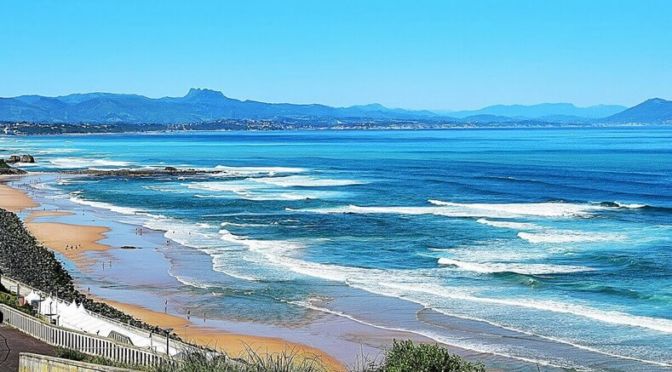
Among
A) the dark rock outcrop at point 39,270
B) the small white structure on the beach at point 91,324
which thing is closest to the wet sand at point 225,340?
the dark rock outcrop at point 39,270

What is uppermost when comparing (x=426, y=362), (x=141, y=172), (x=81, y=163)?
(x=426, y=362)

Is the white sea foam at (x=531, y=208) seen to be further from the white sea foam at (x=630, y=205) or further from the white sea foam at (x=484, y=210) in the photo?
the white sea foam at (x=630, y=205)

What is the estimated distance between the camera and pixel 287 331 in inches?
1078

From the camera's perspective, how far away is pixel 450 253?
39719 millimetres

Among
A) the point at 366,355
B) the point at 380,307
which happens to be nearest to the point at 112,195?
the point at 380,307

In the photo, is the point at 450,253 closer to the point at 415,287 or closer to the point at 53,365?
the point at 415,287

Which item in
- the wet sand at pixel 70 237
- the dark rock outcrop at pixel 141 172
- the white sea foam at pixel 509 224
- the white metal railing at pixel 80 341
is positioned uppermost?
the white metal railing at pixel 80 341

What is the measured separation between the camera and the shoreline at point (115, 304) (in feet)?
81.5

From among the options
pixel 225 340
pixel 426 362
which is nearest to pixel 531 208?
pixel 225 340

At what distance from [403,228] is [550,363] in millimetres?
25682

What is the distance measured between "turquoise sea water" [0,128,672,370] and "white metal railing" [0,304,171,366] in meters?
10.8

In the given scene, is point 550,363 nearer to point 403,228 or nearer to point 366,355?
point 366,355

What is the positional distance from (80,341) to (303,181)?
6827 cm

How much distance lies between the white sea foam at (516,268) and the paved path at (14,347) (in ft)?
68.0
